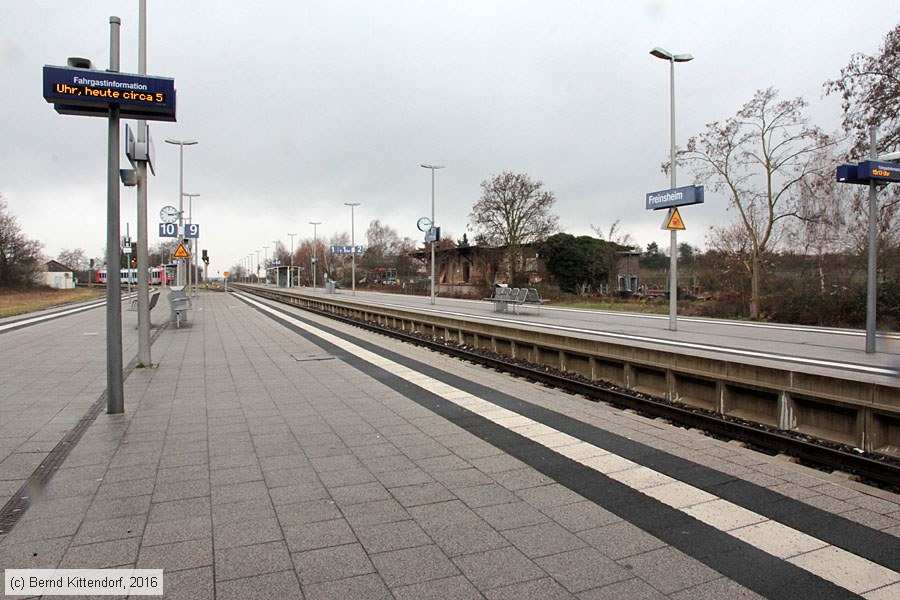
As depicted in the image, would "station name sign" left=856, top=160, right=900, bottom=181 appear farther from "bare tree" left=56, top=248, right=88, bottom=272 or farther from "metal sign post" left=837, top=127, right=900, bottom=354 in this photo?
"bare tree" left=56, top=248, right=88, bottom=272

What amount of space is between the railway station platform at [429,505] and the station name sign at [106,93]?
3444mm

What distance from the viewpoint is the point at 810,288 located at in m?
21.9

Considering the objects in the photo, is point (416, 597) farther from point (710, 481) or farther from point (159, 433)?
point (159, 433)

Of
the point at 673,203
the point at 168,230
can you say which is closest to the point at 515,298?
the point at 673,203

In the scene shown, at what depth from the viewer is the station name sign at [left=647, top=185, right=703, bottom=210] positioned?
16406 millimetres

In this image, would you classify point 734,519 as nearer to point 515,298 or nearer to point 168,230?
point 515,298

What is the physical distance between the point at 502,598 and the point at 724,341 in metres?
13.4

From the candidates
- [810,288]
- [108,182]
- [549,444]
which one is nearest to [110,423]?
[108,182]

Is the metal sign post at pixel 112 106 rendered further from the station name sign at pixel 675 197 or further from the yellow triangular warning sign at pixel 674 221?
the yellow triangular warning sign at pixel 674 221

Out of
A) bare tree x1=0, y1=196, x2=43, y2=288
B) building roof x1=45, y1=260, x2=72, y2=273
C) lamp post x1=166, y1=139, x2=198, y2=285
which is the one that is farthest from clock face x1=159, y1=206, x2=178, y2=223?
building roof x1=45, y1=260, x2=72, y2=273

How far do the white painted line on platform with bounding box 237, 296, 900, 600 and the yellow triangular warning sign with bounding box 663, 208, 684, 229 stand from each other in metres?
12.6

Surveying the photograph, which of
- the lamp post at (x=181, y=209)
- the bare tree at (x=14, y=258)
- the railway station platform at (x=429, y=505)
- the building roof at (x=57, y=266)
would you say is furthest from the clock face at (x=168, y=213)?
the building roof at (x=57, y=266)

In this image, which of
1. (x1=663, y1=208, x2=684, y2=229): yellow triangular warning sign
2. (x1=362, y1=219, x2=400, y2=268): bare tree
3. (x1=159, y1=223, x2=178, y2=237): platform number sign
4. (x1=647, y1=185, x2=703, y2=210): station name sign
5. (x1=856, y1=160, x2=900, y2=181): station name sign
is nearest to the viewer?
(x1=856, y1=160, x2=900, y2=181): station name sign

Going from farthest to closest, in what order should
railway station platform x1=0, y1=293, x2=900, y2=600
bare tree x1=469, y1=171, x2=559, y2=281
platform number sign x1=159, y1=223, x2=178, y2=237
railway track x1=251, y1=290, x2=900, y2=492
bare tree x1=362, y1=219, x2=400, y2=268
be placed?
bare tree x1=362, y1=219, x2=400, y2=268
bare tree x1=469, y1=171, x2=559, y2=281
platform number sign x1=159, y1=223, x2=178, y2=237
railway track x1=251, y1=290, x2=900, y2=492
railway station platform x1=0, y1=293, x2=900, y2=600
